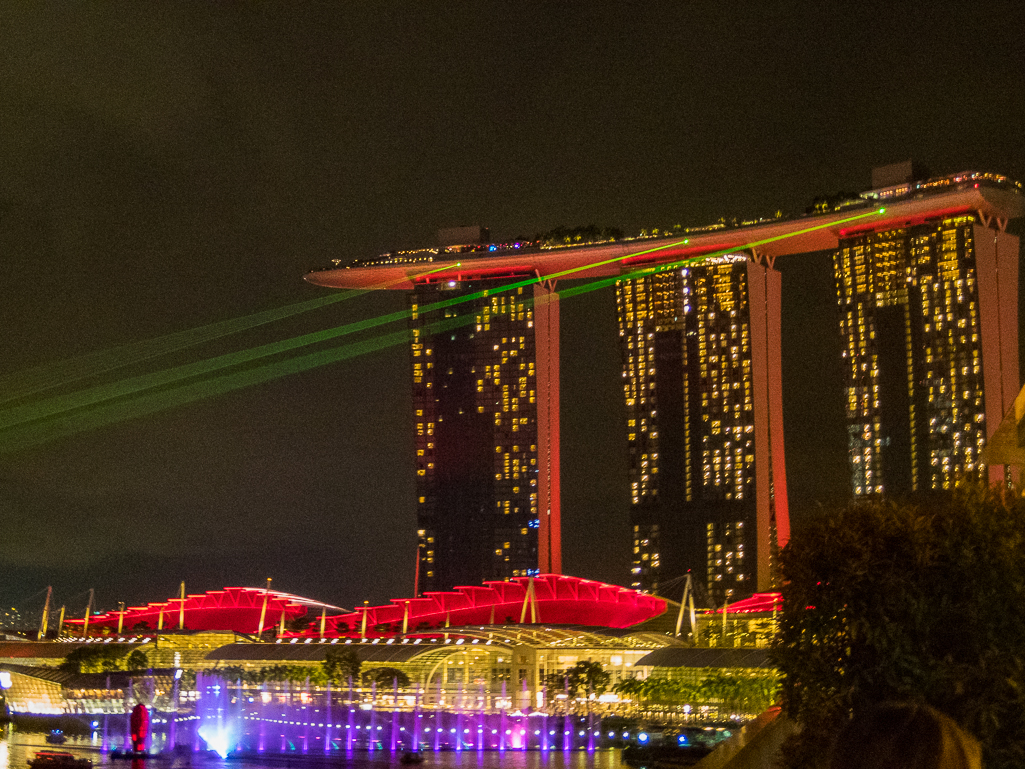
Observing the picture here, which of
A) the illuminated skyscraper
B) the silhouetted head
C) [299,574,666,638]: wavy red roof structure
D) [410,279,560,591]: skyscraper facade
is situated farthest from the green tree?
the silhouetted head

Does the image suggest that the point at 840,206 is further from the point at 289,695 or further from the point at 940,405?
the point at 289,695

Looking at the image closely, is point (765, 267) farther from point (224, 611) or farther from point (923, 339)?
point (224, 611)

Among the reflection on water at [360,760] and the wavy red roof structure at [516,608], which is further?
the wavy red roof structure at [516,608]

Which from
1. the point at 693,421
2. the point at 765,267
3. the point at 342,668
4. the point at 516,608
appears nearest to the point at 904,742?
the point at 342,668

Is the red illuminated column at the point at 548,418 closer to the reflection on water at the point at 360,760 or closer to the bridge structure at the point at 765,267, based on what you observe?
the bridge structure at the point at 765,267

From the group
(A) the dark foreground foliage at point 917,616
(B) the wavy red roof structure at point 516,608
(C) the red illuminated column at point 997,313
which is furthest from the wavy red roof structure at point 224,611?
(A) the dark foreground foliage at point 917,616

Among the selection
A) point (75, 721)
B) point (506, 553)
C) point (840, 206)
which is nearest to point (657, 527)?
point (506, 553)
